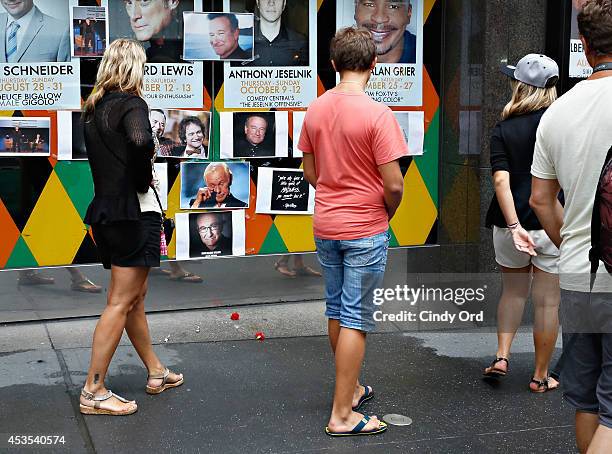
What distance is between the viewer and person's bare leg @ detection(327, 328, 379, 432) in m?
4.57

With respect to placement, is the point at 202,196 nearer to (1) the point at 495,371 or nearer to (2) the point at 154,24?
(2) the point at 154,24

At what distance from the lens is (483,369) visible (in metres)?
5.70

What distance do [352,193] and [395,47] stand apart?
263cm

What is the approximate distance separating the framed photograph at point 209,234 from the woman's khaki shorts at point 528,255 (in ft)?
6.82

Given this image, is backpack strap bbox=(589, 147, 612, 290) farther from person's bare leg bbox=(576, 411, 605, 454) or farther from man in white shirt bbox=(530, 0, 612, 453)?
person's bare leg bbox=(576, 411, 605, 454)

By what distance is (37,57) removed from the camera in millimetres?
6070

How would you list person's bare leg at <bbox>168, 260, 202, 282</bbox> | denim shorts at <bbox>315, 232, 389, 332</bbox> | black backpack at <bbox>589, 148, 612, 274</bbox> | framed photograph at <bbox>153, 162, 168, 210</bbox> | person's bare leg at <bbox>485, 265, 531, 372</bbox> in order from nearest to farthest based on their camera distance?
1. black backpack at <bbox>589, 148, 612, 274</bbox>
2. denim shorts at <bbox>315, 232, 389, 332</bbox>
3. person's bare leg at <bbox>485, 265, 531, 372</bbox>
4. framed photograph at <bbox>153, 162, 168, 210</bbox>
5. person's bare leg at <bbox>168, 260, 202, 282</bbox>

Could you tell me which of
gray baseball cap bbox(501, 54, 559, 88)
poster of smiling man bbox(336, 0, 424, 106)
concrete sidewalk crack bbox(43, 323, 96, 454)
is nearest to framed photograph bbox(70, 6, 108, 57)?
poster of smiling man bbox(336, 0, 424, 106)

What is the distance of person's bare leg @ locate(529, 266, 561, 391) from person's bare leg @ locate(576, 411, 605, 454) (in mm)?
1663

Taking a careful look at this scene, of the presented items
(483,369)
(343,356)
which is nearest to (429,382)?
(483,369)

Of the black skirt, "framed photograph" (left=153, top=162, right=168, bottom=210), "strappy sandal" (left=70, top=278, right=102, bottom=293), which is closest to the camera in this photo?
the black skirt

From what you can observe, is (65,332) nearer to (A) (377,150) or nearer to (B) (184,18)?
(B) (184,18)

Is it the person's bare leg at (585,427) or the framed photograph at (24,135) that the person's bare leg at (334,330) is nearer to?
the person's bare leg at (585,427)

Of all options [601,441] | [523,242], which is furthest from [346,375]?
[601,441]
